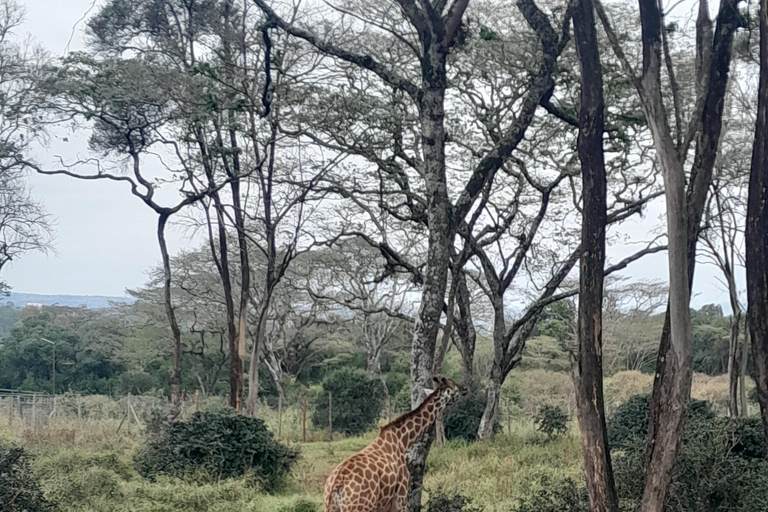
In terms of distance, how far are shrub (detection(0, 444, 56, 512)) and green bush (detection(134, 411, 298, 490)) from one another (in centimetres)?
261

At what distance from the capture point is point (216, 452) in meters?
9.92

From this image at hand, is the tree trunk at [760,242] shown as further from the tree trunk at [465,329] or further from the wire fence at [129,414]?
the tree trunk at [465,329]

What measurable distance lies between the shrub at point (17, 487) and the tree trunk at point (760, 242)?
596 cm

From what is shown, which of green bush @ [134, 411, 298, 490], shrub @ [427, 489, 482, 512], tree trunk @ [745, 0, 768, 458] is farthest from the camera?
green bush @ [134, 411, 298, 490]

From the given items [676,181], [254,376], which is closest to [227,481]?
[254,376]

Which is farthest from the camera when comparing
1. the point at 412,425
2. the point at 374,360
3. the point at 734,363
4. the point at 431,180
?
the point at 374,360

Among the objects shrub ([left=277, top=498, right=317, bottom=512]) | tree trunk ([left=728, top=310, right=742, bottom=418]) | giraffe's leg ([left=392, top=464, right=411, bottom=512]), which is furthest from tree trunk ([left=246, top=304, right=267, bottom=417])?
tree trunk ([left=728, top=310, right=742, bottom=418])

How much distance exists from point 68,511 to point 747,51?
9.31 metres

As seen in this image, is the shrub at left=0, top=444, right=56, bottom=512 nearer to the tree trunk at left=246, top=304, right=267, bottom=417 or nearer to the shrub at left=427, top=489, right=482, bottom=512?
the shrub at left=427, top=489, right=482, bottom=512

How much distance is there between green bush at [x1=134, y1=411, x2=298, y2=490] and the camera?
965 cm

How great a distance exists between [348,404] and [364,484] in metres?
11.8

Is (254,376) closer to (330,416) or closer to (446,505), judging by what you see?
(330,416)

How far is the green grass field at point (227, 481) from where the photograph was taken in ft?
25.7

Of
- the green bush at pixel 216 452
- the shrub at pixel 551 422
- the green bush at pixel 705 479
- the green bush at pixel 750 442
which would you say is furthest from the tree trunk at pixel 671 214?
the shrub at pixel 551 422
